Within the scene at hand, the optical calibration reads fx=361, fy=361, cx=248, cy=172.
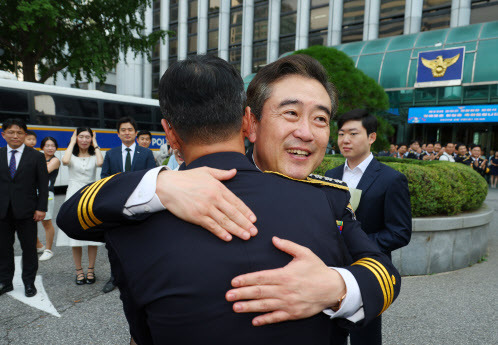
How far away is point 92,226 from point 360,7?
81.8 feet

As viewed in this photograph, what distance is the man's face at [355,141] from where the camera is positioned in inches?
118

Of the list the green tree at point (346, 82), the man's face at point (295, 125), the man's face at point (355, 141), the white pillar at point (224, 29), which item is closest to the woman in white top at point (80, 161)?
the man's face at point (355, 141)

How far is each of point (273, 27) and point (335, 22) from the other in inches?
175

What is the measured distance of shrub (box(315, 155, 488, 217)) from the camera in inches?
191

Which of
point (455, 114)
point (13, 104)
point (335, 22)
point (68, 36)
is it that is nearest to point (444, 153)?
point (455, 114)

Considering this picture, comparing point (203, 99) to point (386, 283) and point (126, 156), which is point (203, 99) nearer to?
point (386, 283)

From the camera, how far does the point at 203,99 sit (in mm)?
1070

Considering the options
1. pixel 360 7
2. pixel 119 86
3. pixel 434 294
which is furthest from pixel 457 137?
pixel 119 86

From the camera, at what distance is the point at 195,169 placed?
105 cm

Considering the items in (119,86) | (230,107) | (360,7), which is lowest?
(230,107)

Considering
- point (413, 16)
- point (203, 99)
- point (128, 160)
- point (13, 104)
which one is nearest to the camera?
point (203, 99)

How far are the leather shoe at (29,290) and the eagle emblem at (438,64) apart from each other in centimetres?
1923

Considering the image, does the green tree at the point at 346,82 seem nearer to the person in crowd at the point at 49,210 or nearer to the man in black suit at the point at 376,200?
the person in crowd at the point at 49,210

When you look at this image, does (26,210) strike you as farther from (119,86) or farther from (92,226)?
(119,86)
